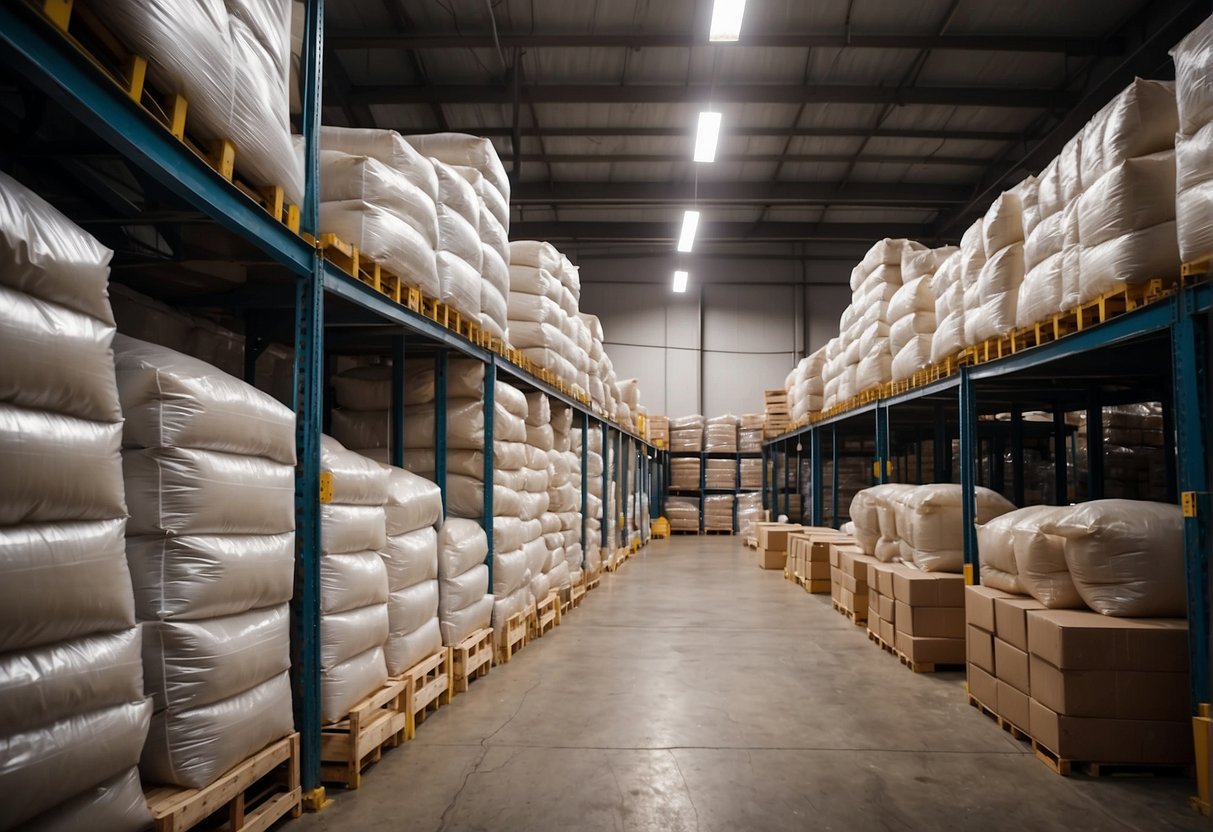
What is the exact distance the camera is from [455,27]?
33.4 feet

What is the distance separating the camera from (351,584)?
3562 mm

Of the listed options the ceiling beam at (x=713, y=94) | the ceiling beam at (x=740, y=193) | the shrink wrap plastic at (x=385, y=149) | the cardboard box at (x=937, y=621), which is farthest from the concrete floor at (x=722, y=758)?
the ceiling beam at (x=740, y=193)

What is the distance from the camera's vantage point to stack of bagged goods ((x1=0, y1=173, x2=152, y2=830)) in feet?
5.83

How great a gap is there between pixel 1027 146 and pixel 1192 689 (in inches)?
485

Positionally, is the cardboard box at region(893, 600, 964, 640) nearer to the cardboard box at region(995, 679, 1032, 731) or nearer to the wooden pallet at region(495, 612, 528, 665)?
the cardboard box at region(995, 679, 1032, 731)

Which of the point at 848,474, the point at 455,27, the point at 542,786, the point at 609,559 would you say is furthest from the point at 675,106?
the point at 542,786

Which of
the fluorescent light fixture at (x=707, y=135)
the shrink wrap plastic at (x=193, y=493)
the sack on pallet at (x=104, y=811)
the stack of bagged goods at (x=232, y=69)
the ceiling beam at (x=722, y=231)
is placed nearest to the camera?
the sack on pallet at (x=104, y=811)

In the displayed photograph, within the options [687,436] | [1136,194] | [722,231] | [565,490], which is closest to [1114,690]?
[1136,194]

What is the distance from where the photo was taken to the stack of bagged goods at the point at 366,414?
17.6 feet

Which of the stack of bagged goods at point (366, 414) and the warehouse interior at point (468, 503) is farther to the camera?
the stack of bagged goods at point (366, 414)

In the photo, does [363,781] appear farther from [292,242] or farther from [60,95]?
[60,95]

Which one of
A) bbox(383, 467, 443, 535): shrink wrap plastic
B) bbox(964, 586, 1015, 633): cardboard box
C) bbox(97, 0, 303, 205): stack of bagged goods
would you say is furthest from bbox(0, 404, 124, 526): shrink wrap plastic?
bbox(964, 586, 1015, 633): cardboard box

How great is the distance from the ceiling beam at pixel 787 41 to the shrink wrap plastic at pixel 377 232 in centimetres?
711

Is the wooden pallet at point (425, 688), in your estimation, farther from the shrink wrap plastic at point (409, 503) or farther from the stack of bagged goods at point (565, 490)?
the stack of bagged goods at point (565, 490)
